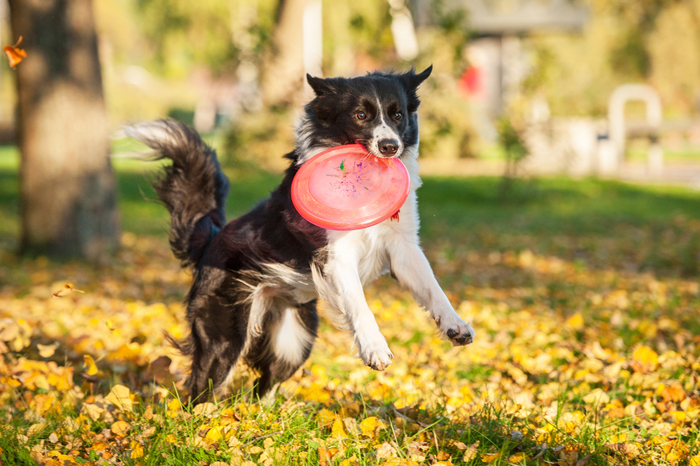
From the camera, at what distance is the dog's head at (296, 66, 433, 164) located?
10.1 ft

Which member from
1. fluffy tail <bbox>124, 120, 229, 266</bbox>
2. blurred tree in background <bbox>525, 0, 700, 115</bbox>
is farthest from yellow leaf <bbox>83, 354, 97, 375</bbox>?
blurred tree in background <bbox>525, 0, 700, 115</bbox>

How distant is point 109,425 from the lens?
3113mm

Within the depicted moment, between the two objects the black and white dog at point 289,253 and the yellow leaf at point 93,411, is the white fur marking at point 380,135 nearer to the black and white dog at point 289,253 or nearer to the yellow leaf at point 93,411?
the black and white dog at point 289,253

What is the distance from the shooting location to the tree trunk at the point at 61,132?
7133 mm

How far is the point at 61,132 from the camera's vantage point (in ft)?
23.9

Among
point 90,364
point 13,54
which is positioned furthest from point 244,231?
point 13,54

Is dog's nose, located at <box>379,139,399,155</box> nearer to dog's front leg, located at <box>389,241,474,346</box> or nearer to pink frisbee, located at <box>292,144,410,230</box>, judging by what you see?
pink frisbee, located at <box>292,144,410,230</box>

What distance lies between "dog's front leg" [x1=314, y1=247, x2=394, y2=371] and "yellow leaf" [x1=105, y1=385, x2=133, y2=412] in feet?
3.93

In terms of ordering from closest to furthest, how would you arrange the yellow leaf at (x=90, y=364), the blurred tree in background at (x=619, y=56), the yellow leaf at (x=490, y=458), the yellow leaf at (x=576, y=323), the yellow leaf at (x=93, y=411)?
the yellow leaf at (x=490, y=458) < the yellow leaf at (x=93, y=411) < the yellow leaf at (x=90, y=364) < the yellow leaf at (x=576, y=323) < the blurred tree in background at (x=619, y=56)

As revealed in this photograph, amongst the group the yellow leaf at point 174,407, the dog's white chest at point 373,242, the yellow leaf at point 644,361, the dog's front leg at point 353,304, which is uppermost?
the dog's white chest at point 373,242

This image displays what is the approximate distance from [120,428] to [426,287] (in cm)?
162

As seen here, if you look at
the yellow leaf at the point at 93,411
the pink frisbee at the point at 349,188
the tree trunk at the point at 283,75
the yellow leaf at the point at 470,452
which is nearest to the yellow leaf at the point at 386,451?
the yellow leaf at the point at 470,452

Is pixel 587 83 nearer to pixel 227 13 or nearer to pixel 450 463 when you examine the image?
pixel 227 13

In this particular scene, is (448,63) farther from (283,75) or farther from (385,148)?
(385,148)
